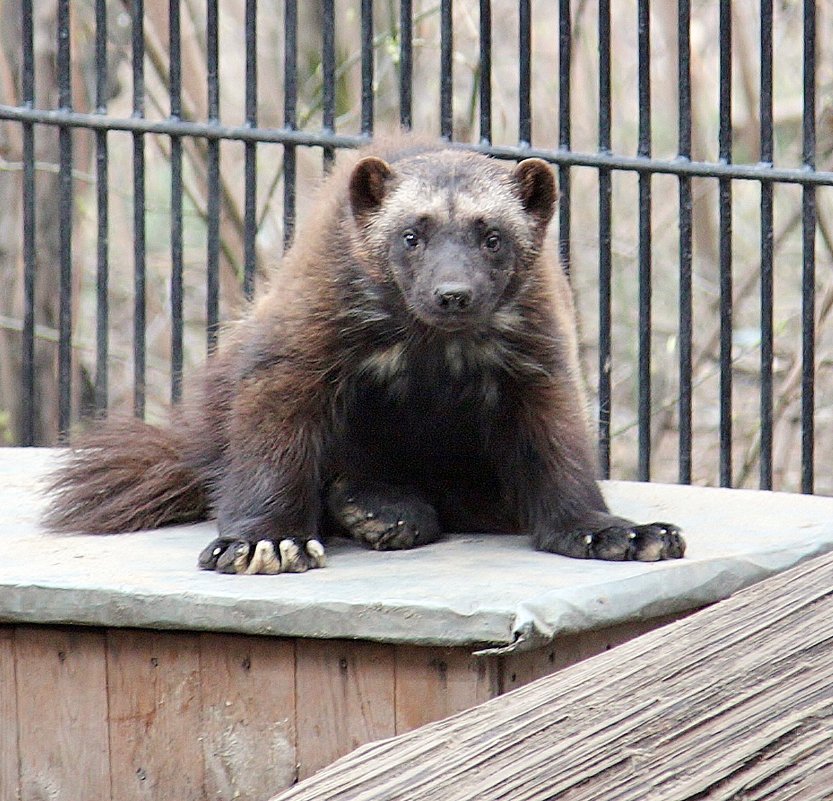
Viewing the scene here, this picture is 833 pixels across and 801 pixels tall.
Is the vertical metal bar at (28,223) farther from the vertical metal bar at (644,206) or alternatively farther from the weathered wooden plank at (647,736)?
the weathered wooden plank at (647,736)

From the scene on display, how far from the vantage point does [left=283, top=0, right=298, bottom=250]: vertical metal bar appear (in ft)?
19.1

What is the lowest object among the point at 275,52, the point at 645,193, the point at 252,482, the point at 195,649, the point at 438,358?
the point at 195,649

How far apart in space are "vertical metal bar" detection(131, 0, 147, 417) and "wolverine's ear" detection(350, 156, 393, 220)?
2.13m

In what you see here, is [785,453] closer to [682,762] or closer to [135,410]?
[135,410]

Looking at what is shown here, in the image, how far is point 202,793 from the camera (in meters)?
3.50

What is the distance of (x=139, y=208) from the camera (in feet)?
20.0

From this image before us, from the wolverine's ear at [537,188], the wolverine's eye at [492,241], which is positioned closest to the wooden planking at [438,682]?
the wolverine's eye at [492,241]

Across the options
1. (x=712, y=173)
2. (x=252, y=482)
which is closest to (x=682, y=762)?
(x=252, y=482)

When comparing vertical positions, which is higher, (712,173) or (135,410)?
(712,173)

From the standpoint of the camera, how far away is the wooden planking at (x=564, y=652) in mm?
3318

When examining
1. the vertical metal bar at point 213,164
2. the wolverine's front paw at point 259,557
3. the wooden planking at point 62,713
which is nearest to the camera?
the wooden planking at point 62,713

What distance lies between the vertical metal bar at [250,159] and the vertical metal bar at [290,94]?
0.12 meters

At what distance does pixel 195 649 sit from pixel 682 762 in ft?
4.96

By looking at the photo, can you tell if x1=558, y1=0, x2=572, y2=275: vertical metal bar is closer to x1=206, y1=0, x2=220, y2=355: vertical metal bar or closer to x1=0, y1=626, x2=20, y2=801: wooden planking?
x1=206, y1=0, x2=220, y2=355: vertical metal bar
